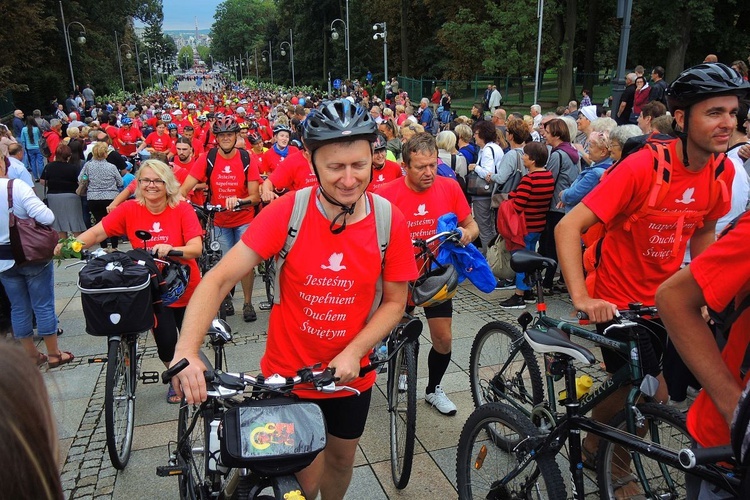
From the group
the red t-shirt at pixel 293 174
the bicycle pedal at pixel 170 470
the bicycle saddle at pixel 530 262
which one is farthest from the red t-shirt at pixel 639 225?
the red t-shirt at pixel 293 174

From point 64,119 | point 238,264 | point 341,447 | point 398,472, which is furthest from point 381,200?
point 64,119

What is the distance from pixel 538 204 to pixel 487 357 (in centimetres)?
328

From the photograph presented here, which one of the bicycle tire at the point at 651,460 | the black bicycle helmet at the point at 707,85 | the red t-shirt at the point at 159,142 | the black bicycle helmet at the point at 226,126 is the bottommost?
the bicycle tire at the point at 651,460

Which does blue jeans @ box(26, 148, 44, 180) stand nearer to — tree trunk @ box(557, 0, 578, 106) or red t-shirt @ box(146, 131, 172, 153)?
red t-shirt @ box(146, 131, 172, 153)

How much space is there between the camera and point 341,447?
2680mm

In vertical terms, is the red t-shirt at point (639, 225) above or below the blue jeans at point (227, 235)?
above

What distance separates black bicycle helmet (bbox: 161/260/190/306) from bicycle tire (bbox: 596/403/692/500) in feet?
10.3

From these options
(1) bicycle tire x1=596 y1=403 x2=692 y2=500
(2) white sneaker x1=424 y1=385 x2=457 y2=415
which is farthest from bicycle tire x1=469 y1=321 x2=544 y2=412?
(1) bicycle tire x1=596 y1=403 x2=692 y2=500

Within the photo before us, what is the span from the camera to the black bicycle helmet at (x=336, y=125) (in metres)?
2.33

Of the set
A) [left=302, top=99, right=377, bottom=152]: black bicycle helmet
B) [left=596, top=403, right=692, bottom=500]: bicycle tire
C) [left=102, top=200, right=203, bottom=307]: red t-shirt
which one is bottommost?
[left=596, top=403, right=692, bottom=500]: bicycle tire

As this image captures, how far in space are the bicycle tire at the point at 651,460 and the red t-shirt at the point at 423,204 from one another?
76.6 inches

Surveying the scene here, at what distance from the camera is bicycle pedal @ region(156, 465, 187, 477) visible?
2.55 metres

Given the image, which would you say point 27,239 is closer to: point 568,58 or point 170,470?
point 170,470

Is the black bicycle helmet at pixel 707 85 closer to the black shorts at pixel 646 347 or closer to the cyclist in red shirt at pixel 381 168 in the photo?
the black shorts at pixel 646 347
